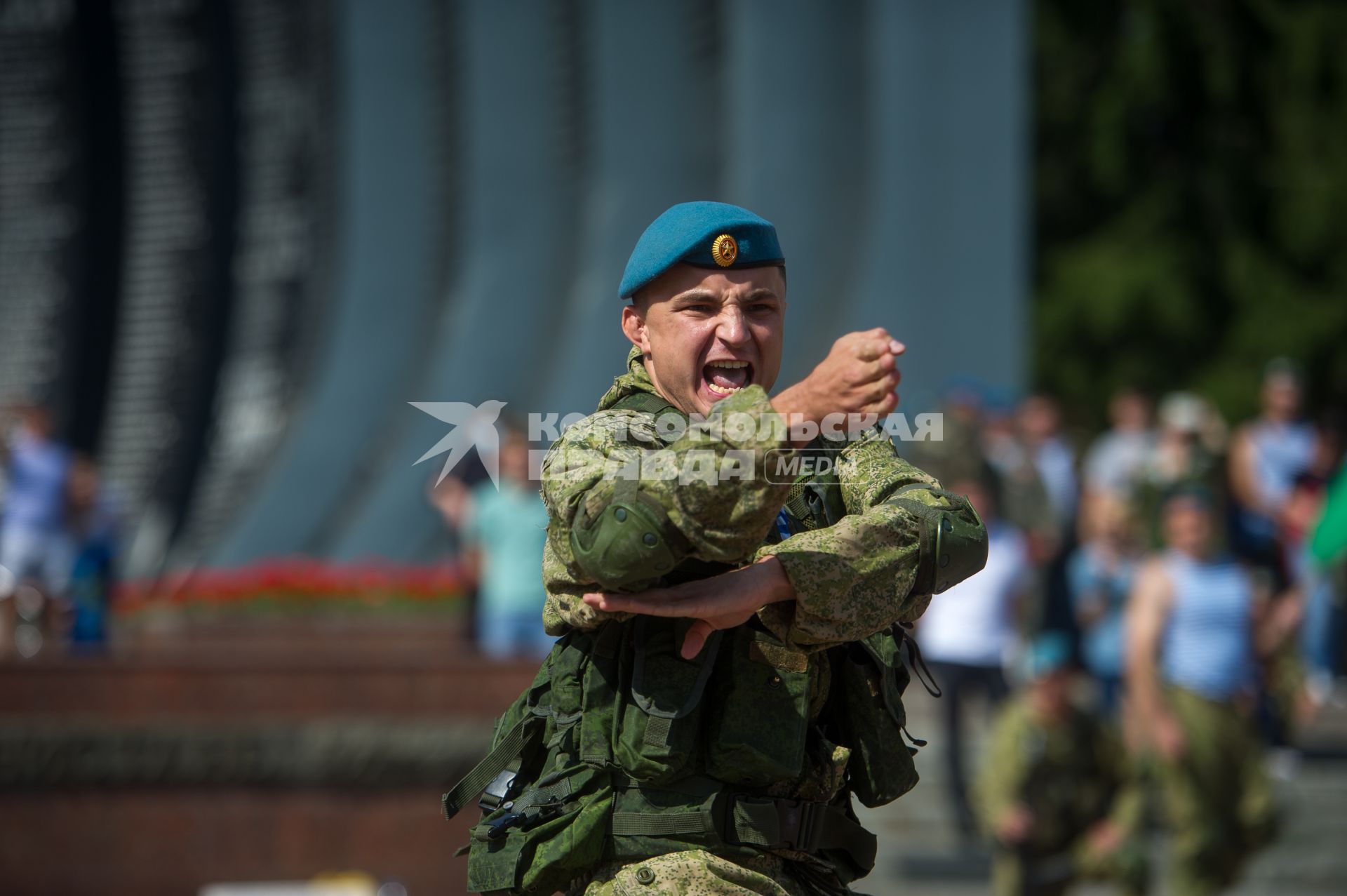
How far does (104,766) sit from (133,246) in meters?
11.1

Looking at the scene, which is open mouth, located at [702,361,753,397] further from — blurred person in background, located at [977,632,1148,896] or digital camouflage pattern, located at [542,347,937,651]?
blurred person in background, located at [977,632,1148,896]

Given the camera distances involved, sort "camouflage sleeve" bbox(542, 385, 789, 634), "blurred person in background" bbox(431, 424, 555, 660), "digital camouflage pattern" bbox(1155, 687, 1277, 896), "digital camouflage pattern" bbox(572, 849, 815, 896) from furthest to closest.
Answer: "blurred person in background" bbox(431, 424, 555, 660) → "digital camouflage pattern" bbox(1155, 687, 1277, 896) → "digital camouflage pattern" bbox(572, 849, 815, 896) → "camouflage sleeve" bbox(542, 385, 789, 634)

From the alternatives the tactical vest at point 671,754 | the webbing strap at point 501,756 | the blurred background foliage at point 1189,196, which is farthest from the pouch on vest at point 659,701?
the blurred background foliage at point 1189,196

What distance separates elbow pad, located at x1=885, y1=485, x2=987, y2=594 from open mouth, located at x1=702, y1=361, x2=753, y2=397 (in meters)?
0.31

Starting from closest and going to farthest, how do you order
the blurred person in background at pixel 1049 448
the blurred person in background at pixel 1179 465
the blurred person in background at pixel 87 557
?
the blurred person in background at pixel 1179 465, the blurred person in background at pixel 87 557, the blurred person in background at pixel 1049 448

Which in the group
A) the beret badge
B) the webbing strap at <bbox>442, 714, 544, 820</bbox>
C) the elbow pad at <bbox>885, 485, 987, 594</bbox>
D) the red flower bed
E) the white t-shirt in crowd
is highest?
the beret badge

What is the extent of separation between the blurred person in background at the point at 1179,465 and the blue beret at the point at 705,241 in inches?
193

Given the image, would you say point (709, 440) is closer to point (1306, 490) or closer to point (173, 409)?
point (1306, 490)

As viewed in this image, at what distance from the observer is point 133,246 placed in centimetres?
1772

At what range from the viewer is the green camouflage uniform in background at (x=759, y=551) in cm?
256

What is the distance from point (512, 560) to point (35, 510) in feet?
11.0

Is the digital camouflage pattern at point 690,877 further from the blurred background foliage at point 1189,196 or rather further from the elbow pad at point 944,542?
the blurred background foliage at point 1189,196

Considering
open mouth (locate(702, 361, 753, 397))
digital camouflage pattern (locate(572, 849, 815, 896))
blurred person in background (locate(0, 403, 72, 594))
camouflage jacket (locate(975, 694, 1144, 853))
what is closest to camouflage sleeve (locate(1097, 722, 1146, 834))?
camouflage jacket (locate(975, 694, 1144, 853))

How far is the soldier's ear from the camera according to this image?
2.94m
